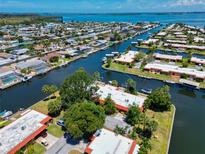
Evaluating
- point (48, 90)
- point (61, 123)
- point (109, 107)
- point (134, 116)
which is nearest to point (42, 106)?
point (48, 90)

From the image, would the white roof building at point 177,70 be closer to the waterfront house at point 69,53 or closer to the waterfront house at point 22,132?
the waterfront house at point 69,53

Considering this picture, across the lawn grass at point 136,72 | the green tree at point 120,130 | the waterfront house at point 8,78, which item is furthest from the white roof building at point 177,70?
the waterfront house at point 8,78

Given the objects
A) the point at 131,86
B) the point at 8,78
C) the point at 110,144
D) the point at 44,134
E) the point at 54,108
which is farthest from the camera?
the point at 8,78

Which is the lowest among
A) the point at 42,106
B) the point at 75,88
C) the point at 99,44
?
the point at 42,106

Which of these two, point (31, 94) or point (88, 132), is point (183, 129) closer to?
point (88, 132)

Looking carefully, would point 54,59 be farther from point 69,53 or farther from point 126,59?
point 126,59
